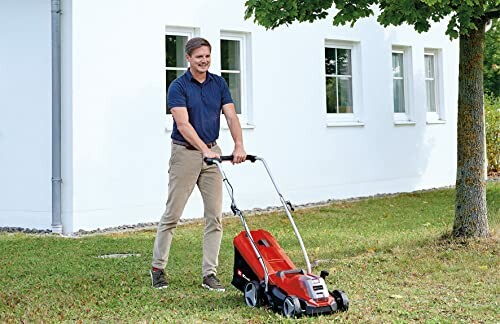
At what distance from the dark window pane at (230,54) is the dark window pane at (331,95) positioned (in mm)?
2082

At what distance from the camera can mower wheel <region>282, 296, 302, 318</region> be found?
5.48 m

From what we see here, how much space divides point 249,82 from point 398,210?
10.1ft

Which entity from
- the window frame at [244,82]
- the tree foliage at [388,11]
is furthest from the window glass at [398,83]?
the tree foliage at [388,11]

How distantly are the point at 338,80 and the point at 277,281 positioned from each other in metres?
9.46

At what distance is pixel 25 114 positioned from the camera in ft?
37.7

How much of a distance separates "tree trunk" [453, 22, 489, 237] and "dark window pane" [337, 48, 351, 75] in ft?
20.7

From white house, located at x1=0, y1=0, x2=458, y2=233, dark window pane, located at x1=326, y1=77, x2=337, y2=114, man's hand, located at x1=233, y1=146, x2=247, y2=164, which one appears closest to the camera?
man's hand, located at x1=233, y1=146, x2=247, y2=164

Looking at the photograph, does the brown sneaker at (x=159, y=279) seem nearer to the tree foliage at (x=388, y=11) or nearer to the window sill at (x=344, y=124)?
the tree foliage at (x=388, y=11)

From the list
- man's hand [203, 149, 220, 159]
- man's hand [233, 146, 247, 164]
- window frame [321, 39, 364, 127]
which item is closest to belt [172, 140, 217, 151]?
man's hand [203, 149, 220, 159]

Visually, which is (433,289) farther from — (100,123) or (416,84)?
(416,84)

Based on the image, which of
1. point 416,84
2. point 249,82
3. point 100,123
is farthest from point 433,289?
point 416,84

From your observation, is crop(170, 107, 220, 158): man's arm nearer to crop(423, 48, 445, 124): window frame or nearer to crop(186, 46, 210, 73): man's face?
crop(186, 46, 210, 73): man's face

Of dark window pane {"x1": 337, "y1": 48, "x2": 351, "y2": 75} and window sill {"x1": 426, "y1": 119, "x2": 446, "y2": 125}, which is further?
window sill {"x1": 426, "y1": 119, "x2": 446, "y2": 125}

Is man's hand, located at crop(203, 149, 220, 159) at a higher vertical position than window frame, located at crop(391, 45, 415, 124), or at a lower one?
lower
